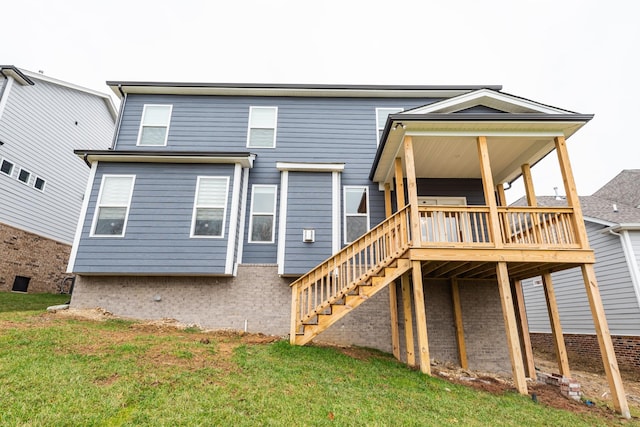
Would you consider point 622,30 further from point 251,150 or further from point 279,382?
point 279,382

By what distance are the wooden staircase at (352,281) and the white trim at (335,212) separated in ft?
5.70

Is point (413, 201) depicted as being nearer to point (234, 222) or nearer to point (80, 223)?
point (234, 222)

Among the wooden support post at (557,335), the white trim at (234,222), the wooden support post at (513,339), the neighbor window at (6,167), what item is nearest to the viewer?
the wooden support post at (513,339)

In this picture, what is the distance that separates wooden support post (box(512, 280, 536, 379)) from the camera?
25.1ft

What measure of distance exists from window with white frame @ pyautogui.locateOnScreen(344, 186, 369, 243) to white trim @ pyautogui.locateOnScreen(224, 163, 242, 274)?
2989 millimetres

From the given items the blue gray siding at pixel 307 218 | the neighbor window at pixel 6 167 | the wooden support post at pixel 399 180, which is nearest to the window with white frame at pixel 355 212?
the blue gray siding at pixel 307 218

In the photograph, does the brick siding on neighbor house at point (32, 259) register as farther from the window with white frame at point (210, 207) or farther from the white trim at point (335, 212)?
the white trim at point (335, 212)

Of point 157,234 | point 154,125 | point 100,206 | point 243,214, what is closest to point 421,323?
point 243,214

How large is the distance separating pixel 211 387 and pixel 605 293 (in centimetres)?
1222

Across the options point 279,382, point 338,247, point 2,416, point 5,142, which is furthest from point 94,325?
point 5,142

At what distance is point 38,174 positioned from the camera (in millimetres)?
12125

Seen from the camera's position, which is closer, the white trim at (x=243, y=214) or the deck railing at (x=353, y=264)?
the deck railing at (x=353, y=264)

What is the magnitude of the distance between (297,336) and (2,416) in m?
4.33

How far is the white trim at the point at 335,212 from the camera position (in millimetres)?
8570
